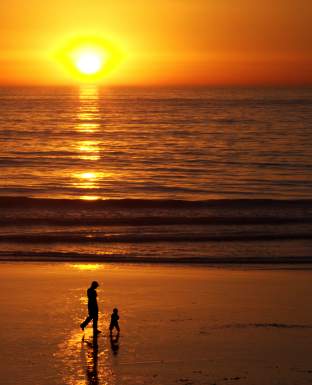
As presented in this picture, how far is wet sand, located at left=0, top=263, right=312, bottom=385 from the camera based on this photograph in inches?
486

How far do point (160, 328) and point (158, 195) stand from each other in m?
25.7

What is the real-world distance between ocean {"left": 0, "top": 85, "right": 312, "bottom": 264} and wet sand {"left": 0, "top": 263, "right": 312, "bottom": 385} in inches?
166

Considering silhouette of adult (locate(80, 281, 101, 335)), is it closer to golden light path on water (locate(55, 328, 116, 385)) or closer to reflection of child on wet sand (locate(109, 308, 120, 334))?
golden light path on water (locate(55, 328, 116, 385))

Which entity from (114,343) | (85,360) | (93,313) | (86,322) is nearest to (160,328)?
(114,343)

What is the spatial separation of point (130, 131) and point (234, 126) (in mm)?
15064

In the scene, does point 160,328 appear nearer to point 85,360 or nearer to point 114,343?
point 114,343

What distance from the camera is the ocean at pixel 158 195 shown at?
2638 cm

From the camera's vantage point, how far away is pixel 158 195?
40438mm

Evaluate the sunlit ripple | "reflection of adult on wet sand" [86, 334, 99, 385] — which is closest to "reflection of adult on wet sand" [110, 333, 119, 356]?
"reflection of adult on wet sand" [86, 334, 99, 385]

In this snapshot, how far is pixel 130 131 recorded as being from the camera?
9375 cm

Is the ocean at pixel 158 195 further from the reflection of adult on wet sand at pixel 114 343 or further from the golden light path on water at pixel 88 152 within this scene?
the reflection of adult on wet sand at pixel 114 343

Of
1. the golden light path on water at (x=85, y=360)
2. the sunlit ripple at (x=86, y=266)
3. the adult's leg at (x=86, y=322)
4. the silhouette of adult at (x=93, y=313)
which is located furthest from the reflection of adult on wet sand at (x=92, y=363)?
the sunlit ripple at (x=86, y=266)

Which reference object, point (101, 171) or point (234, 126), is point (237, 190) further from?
point (234, 126)

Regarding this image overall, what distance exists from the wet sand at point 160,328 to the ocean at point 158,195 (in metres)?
4.21
